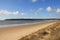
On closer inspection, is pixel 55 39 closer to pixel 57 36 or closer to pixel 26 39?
pixel 57 36

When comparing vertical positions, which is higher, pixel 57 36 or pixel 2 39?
pixel 57 36

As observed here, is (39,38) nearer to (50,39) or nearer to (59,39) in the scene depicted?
(50,39)

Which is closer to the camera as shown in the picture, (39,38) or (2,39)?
(39,38)

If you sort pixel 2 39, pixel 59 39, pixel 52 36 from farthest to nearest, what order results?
pixel 2 39 → pixel 52 36 → pixel 59 39

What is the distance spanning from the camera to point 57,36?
5.39 metres

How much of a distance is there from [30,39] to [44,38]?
57 centimetres

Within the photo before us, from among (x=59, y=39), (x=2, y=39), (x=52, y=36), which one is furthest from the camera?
(x=2, y=39)

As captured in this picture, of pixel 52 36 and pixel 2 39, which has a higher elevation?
pixel 52 36

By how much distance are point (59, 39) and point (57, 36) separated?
1.01 feet

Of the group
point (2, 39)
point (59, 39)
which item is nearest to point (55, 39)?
point (59, 39)

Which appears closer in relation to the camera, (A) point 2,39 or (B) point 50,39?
(B) point 50,39

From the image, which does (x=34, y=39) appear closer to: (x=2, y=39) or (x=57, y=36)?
(x=57, y=36)

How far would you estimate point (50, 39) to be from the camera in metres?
5.16

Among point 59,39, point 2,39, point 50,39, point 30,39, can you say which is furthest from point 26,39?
point 2,39
